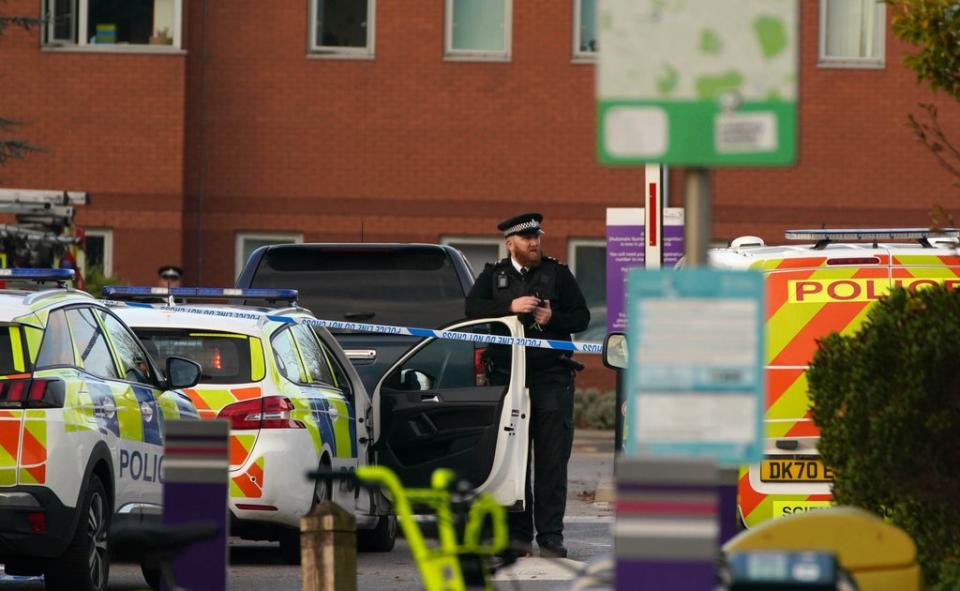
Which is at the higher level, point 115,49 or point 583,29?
point 583,29

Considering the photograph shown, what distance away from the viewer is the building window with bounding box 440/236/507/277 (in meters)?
29.1

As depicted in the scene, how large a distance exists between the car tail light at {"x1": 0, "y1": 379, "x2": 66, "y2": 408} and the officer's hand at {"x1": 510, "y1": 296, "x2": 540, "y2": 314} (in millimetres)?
3626

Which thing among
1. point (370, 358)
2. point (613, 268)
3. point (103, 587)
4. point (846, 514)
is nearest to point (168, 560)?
point (846, 514)

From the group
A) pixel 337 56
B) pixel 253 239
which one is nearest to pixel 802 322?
pixel 337 56

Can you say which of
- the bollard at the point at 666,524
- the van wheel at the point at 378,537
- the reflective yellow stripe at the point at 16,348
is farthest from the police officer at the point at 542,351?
the bollard at the point at 666,524

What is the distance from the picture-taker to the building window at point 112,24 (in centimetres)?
2859

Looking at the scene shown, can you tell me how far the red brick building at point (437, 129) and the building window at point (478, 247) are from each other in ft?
0.23

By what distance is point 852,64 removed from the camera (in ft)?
94.6

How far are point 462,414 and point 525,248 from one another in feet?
3.71

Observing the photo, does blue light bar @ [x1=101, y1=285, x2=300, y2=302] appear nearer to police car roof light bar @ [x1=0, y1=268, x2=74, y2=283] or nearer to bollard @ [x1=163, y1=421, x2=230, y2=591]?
police car roof light bar @ [x1=0, y1=268, x2=74, y2=283]

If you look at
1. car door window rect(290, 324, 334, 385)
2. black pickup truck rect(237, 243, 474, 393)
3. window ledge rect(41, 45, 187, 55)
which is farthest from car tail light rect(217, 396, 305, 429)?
window ledge rect(41, 45, 187, 55)

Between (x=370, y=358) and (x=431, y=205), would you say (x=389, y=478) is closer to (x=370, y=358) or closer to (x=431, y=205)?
(x=370, y=358)

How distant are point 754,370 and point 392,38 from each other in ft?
81.3

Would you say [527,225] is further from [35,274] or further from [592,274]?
[592,274]
